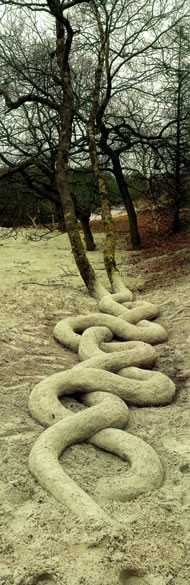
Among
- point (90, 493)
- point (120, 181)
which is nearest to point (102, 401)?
point (90, 493)

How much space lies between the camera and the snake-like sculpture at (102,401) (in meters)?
2.00

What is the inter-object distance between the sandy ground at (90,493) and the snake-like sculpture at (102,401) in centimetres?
5

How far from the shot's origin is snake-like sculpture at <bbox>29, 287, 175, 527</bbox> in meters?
2.00

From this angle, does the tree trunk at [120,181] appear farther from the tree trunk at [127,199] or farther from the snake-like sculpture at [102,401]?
the snake-like sculpture at [102,401]

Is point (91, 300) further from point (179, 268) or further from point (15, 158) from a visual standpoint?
point (15, 158)

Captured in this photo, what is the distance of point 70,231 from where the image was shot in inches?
223

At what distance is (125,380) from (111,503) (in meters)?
1.18

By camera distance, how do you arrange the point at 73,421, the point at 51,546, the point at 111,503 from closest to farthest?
the point at 51,546
the point at 111,503
the point at 73,421

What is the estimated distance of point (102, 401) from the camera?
2803mm

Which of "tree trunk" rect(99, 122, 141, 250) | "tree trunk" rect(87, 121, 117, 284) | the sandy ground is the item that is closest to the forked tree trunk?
"tree trunk" rect(87, 121, 117, 284)

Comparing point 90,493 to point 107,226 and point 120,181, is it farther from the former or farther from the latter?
point 120,181

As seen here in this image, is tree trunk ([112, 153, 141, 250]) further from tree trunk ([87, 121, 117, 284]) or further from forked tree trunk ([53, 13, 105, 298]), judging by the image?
forked tree trunk ([53, 13, 105, 298])

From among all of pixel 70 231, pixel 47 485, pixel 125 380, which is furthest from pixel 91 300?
pixel 47 485

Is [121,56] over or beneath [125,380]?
over
